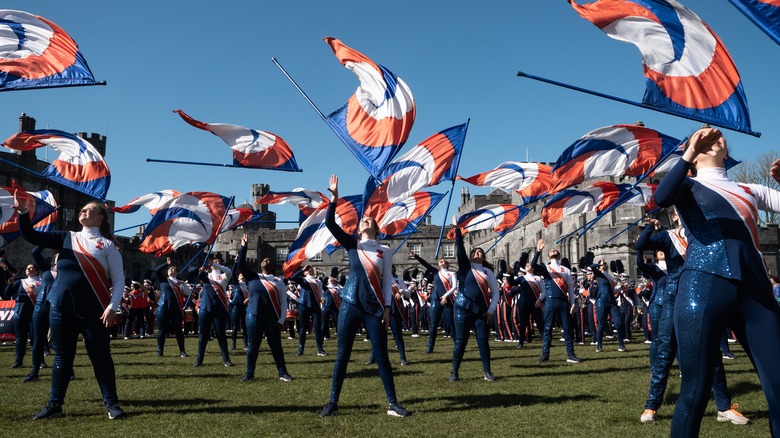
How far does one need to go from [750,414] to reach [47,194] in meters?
14.1

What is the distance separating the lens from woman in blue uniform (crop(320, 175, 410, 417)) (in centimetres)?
661

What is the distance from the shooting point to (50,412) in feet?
21.1

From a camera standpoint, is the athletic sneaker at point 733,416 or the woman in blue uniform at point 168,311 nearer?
the athletic sneaker at point 733,416

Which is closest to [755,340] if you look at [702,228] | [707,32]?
[702,228]

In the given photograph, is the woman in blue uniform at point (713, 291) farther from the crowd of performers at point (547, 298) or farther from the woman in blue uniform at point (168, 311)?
→ the woman in blue uniform at point (168, 311)

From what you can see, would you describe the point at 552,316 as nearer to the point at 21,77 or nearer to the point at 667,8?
the point at 667,8

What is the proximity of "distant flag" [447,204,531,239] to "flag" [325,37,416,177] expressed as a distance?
6.69 metres

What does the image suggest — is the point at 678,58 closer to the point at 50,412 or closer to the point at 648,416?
the point at 648,416

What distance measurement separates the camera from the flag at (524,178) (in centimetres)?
1550

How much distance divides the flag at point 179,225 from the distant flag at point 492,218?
6.15 meters

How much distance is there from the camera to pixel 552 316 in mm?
12016

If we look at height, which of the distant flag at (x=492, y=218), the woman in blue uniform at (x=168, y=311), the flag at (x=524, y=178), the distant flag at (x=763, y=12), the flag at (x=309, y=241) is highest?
the flag at (x=524, y=178)

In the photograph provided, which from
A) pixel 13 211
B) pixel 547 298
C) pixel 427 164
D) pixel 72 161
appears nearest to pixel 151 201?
pixel 13 211

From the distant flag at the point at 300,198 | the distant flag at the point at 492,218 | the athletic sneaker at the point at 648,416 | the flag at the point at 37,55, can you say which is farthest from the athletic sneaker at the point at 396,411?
the distant flag at the point at 300,198
